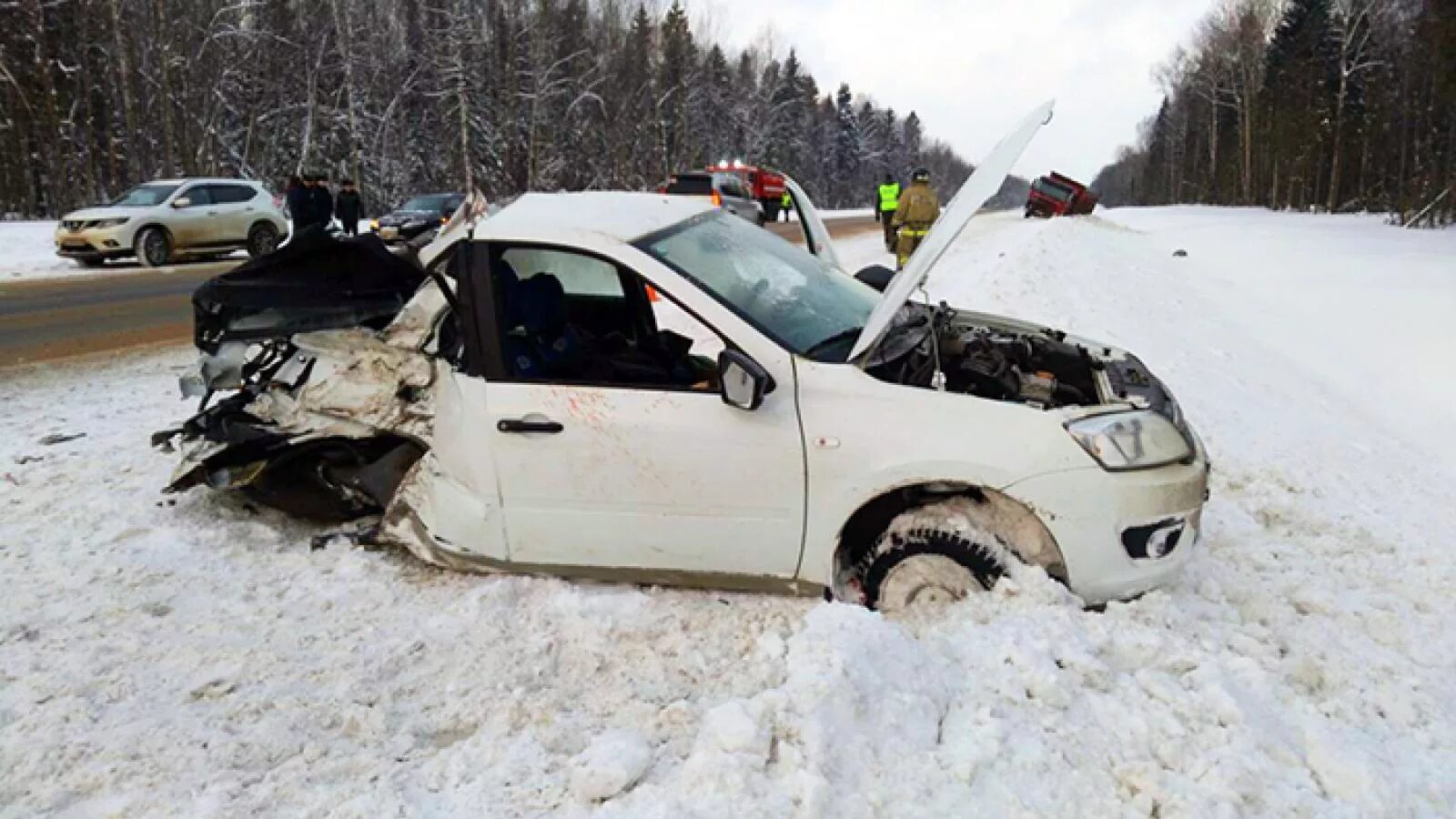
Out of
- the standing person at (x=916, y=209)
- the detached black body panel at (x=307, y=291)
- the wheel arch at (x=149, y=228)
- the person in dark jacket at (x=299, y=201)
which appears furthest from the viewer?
the wheel arch at (x=149, y=228)

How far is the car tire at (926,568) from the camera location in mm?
3113

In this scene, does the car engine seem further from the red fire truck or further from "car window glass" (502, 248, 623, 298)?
the red fire truck

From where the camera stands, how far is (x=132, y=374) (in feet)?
25.3

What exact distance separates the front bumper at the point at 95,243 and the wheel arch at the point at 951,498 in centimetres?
1784

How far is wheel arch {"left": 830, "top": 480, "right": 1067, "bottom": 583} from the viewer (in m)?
3.10

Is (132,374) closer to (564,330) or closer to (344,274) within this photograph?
(344,274)

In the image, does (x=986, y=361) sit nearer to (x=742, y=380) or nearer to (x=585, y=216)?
(x=742, y=380)

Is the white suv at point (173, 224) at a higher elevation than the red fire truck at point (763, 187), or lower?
lower

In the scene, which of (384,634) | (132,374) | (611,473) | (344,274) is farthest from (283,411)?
(132,374)

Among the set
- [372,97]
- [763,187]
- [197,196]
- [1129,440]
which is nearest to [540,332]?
[1129,440]

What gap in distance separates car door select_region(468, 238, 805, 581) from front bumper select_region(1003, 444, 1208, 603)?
2.85 feet

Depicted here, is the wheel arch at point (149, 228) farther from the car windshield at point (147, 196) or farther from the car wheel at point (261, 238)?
the car wheel at point (261, 238)

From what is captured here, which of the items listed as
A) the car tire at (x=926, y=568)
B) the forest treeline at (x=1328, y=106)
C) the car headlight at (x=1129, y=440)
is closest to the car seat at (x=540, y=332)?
the car tire at (x=926, y=568)

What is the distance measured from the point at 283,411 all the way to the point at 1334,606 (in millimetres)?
4565
